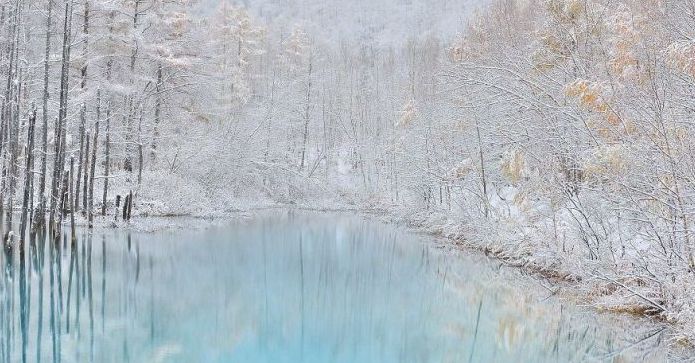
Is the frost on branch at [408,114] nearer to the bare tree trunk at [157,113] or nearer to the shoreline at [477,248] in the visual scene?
the shoreline at [477,248]

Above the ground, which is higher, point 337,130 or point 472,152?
point 337,130

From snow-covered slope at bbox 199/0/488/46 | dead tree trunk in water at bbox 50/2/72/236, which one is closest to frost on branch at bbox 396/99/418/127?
dead tree trunk in water at bbox 50/2/72/236

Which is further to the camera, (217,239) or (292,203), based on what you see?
(292,203)

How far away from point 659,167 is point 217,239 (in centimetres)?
1447

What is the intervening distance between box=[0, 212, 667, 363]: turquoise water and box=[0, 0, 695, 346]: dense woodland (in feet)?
4.76

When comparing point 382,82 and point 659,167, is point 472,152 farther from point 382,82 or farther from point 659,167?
point 382,82

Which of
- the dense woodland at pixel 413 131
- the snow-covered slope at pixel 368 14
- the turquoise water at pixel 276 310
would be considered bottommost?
the turquoise water at pixel 276 310

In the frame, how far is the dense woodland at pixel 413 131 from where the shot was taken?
10.9 metres

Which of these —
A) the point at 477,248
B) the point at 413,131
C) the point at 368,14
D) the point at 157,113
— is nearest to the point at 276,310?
the point at 477,248

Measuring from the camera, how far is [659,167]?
10.6m

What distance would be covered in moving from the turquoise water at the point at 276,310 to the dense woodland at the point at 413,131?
145cm

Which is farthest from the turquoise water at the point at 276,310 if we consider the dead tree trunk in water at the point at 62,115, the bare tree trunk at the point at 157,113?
the bare tree trunk at the point at 157,113

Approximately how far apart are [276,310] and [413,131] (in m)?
23.4

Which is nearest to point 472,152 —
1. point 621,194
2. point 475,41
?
point 475,41
